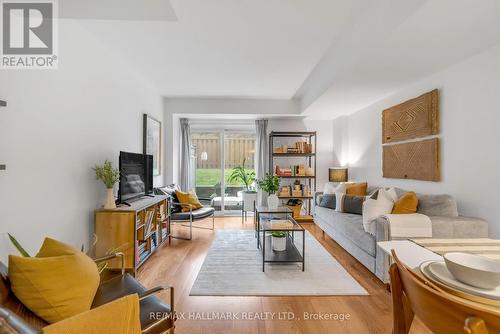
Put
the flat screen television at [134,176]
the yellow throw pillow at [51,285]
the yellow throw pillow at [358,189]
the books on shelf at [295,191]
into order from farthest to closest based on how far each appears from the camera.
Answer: the books on shelf at [295,191], the yellow throw pillow at [358,189], the flat screen television at [134,176], the yellow throw pillow at [51,285]

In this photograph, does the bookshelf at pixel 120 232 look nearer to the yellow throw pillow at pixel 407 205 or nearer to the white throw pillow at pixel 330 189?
the yellow throw pillow at pixel 407 205

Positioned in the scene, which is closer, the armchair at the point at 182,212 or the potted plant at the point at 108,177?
the potted plant at the point at 108,177

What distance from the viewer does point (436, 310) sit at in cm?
64

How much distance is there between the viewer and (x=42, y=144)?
197 cm

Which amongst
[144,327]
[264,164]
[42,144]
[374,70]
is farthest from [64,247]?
[264,164]

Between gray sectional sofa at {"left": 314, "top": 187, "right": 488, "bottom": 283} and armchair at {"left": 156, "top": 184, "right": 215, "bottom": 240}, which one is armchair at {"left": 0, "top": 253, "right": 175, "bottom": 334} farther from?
armchair at {"left": 156, "top": 184, "right": 215, "bottom": 240}

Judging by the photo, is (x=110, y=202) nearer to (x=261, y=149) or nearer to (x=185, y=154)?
(x=185, y=154)

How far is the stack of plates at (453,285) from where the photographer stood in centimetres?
72

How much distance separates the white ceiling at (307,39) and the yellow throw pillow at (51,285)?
6.78 feet

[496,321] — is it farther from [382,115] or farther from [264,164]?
[264,164]

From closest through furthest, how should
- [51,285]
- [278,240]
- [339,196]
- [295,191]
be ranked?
1. [51,285]
2. [278,240]
3. [339,196]
4. [295,191]

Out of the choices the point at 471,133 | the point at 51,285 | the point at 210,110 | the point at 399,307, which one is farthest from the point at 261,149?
the point at 399,307

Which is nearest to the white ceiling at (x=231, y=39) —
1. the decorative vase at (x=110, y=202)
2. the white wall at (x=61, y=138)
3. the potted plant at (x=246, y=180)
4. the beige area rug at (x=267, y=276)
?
the white wall at (x=61, y=138)

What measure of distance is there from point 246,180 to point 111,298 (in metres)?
4.34
